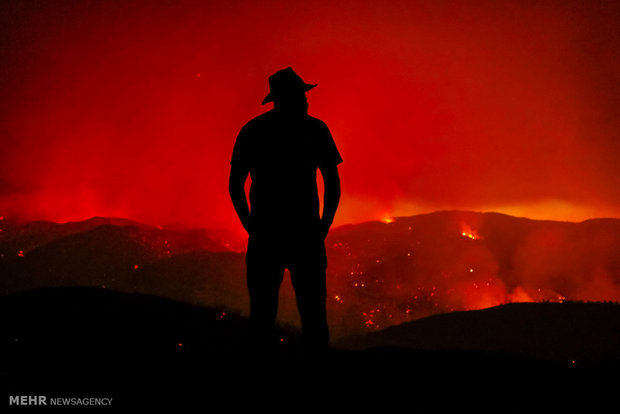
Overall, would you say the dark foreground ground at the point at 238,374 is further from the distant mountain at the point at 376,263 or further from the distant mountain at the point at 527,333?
the distant mountain at the point at 376,263

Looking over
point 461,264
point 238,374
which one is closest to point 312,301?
point 238,374

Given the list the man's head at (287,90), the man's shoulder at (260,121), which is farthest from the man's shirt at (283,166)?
the man's head at (287,90)

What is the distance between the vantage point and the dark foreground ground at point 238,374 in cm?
444

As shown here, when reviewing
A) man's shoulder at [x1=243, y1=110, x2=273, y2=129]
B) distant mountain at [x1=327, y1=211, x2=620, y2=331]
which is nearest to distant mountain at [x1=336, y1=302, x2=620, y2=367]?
man's shoulder at [x1=243, y1=110, x2=273, y2=129]

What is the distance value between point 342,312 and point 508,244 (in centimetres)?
2478

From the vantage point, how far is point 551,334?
10.7 m

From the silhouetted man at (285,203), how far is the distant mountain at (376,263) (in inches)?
676

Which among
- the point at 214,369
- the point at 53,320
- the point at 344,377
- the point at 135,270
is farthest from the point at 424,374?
the point at 135,270

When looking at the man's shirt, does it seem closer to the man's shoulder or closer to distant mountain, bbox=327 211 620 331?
the man's shoulder

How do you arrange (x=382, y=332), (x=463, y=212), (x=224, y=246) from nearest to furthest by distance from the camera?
(x=382, y=332), (x=224, y=246), (x=463, y=212)

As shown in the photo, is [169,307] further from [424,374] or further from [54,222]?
[54,222]

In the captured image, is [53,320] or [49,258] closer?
[53,320]

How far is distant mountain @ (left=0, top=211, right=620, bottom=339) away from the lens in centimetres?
2636

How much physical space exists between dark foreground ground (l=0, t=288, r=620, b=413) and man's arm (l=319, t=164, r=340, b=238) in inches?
64.4
